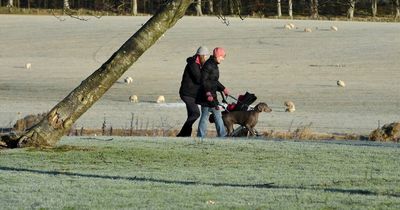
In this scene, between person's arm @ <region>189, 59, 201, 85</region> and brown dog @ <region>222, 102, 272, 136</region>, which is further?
person's arm @ <region>189, 59, 201, 85</region>

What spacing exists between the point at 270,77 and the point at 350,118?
13192 millimetres

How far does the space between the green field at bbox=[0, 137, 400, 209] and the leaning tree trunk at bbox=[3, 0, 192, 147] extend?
0.44 meters

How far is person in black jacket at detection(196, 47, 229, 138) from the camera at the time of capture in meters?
20.8

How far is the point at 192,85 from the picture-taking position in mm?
21594

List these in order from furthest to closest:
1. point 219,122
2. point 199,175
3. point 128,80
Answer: point 128,80, point 219,122, point 199,175

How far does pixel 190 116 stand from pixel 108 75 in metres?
4.91

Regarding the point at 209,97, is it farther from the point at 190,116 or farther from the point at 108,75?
the point at 108,75

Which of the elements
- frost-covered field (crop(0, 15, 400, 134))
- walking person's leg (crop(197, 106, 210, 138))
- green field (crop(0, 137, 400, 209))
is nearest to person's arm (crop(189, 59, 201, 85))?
walking person's leg (crop(197, 106, 210, 138))

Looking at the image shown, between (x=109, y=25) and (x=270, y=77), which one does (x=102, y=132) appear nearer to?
(x=270, y=77)

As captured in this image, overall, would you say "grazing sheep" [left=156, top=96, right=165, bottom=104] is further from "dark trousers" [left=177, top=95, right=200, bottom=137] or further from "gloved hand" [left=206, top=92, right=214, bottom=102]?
"gloved hand" [left=206, top=92, right=214, bottom=102]

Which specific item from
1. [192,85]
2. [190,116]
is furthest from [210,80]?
[190,116]

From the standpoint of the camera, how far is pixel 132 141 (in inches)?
724

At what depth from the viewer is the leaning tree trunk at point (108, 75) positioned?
1669 centimetres

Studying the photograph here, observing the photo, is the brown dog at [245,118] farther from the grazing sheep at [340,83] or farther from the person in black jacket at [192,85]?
the grazing sheep at [340,83]
